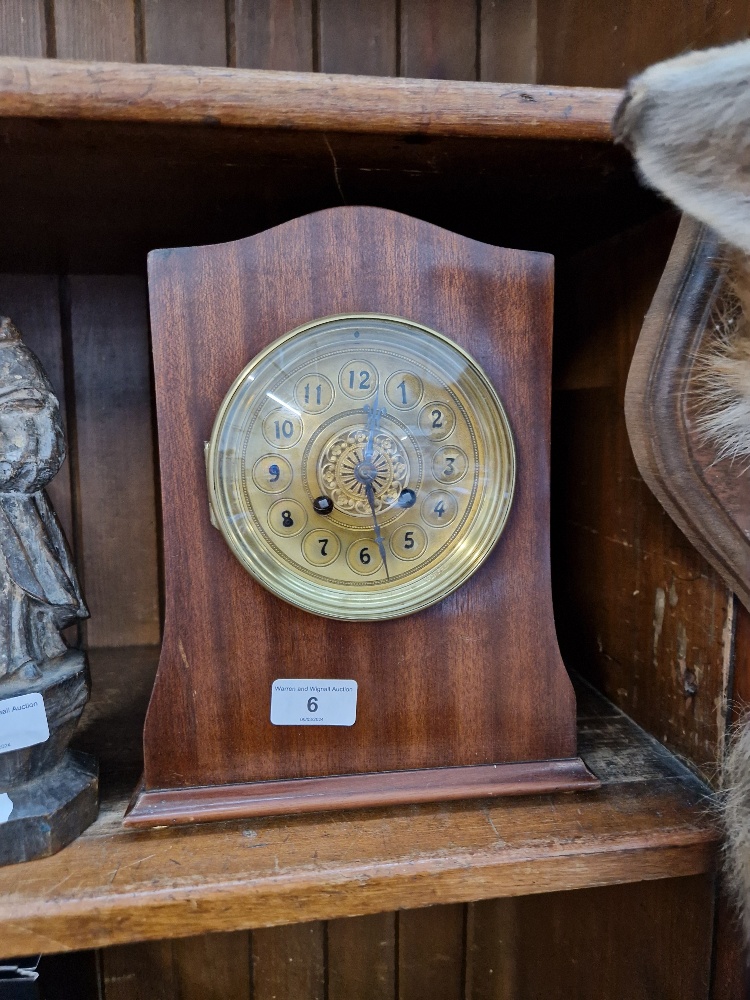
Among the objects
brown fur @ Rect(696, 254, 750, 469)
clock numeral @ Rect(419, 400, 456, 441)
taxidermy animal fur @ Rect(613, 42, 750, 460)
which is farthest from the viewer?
clock numeral @ Rect(419, 400, 456, 441)

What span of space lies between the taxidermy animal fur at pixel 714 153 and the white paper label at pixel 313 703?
441 millimetres

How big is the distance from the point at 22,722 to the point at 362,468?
0.39 metres

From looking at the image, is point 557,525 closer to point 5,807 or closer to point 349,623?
point 349,623

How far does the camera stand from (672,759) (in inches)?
28.5

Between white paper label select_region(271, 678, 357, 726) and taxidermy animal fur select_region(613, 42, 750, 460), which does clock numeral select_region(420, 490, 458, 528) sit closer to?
white paper label select_region(271, 678, 357, 726)

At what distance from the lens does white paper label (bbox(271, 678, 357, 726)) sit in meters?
0.63

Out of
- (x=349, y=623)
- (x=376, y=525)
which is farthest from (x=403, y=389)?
(x=349, y=623)

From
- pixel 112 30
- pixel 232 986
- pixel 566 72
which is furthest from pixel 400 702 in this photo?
pixel 112 30

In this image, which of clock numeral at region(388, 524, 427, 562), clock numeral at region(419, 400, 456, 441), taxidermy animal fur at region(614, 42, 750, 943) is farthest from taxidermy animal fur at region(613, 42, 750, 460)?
clock numeral at region(388, 524, 427, 562)

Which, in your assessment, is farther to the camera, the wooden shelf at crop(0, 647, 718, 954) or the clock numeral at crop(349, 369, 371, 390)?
the clock numeral at crop(349, 369, 371, 390)

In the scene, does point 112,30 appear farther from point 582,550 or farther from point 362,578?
point 582,550

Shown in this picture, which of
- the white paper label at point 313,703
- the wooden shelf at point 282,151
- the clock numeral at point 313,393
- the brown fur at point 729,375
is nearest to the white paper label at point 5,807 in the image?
the white paper label at point 313,703

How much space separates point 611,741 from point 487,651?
9.8 inches

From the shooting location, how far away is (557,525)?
1.02 meters
